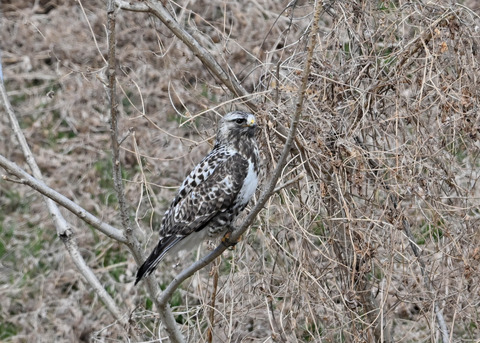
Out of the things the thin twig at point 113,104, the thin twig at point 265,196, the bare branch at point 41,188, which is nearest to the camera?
the thin twig at point 265,196

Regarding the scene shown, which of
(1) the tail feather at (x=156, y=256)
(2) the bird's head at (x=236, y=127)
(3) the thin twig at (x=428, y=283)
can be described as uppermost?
(2) the bird's head at (x=236, y=127)

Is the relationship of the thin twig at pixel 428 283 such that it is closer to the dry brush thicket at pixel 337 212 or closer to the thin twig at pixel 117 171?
the dry brush thicket at pixel 337 212

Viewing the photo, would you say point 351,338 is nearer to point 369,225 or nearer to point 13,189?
point 369,225

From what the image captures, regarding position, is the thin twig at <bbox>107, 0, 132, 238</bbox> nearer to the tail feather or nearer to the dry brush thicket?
the tail feather

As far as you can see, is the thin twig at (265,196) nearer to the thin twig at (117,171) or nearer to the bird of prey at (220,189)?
the thin twig at (117,171)

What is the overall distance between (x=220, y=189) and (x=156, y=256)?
55 centimetres

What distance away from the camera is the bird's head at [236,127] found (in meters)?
4.31

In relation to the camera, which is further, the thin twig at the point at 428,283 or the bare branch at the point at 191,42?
the thin twig at the point at 428,283

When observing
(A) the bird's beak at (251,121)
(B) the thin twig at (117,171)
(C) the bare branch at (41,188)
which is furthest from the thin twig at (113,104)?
(A) the bird's beak at (251,121)

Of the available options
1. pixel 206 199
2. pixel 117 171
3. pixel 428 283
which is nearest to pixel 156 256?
pixel 206 199

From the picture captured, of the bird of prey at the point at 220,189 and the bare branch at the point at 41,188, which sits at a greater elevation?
the bare branch at the point at 41,188

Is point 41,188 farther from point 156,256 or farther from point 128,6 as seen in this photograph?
point 128,6

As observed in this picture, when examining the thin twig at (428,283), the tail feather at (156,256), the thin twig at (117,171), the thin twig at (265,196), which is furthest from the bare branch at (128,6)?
the thin twig at (428,283)

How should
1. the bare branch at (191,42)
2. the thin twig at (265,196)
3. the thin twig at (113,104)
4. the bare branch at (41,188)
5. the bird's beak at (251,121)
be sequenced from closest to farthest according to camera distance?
the thin twig at (265,196), the thin twig at (113,104), the bare branch at (41,188), the bare branch at (191,42), the bird's beak at (251,121)
